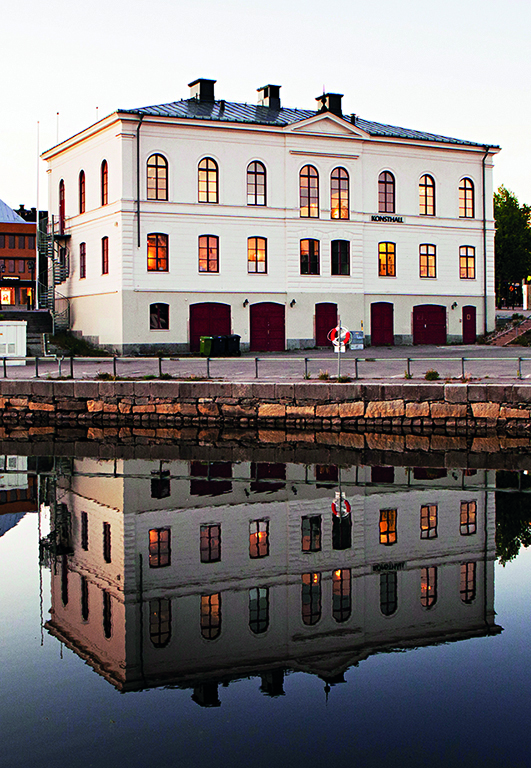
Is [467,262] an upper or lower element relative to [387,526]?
upper

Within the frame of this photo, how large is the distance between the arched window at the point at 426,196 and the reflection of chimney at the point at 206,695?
39.5 meters

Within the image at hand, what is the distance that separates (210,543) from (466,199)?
3723cm

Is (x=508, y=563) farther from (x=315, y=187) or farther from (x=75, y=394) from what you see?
(x=315, y=187)

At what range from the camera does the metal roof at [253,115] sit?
39000 millimetres

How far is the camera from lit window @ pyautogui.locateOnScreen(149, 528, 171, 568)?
1054 centimetres

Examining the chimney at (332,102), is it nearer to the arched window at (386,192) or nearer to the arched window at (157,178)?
the arched window at (386,192)

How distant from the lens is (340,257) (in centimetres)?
4191

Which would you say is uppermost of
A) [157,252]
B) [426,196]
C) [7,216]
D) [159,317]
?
[7,216]

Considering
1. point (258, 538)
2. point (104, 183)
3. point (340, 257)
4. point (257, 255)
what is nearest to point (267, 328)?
point (257, 255)

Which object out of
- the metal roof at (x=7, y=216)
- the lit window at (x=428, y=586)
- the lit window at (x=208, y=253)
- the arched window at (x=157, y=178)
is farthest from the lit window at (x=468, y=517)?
the metal roof at (x=7, y=216)

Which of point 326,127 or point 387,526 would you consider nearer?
point 387,526

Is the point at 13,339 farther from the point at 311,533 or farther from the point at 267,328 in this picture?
the point at 311,533

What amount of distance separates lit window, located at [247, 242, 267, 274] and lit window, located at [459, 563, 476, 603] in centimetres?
3099

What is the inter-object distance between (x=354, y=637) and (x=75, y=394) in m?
17.2
